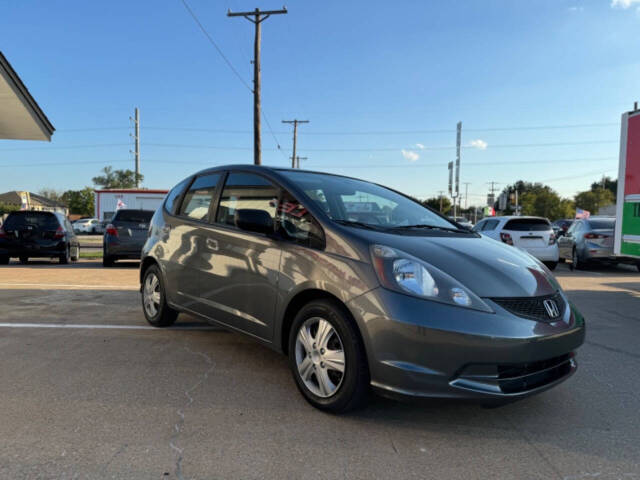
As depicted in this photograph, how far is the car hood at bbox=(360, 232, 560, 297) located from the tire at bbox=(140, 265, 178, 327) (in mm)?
2683

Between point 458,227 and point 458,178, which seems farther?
point 458,178

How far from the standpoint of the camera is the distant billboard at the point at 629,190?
24.3ft

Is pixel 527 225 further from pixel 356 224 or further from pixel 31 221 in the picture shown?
pixel 31 221

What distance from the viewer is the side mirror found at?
3385 millimetres

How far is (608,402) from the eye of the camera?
3.20m

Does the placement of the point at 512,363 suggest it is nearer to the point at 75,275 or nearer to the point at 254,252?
the point at 254,252

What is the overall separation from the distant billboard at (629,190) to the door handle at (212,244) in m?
6.68

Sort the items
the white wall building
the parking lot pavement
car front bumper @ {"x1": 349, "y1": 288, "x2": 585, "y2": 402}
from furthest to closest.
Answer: the white wall building
car front bumper @ {"x1": 349, "y1": 288, "x2": 585, "y2": 402}
the parking lot pavement

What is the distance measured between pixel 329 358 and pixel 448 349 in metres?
0.73

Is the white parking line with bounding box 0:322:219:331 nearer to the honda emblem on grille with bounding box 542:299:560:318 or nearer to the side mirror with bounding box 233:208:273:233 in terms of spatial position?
the side mirror with bounding box 233:208:273:233

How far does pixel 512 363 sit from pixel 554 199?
85866 millimetres

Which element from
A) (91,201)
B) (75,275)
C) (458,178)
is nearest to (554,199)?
(458,178)

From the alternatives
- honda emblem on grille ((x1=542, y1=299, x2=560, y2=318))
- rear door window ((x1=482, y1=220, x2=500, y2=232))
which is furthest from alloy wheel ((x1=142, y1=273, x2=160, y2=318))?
rear door window ((x1=482, y1=220, x2=500, y2=232))

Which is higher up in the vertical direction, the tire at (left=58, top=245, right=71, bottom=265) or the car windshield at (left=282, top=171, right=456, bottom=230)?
the car windshield at (left=282, top=171, right=456, bottom=230)
